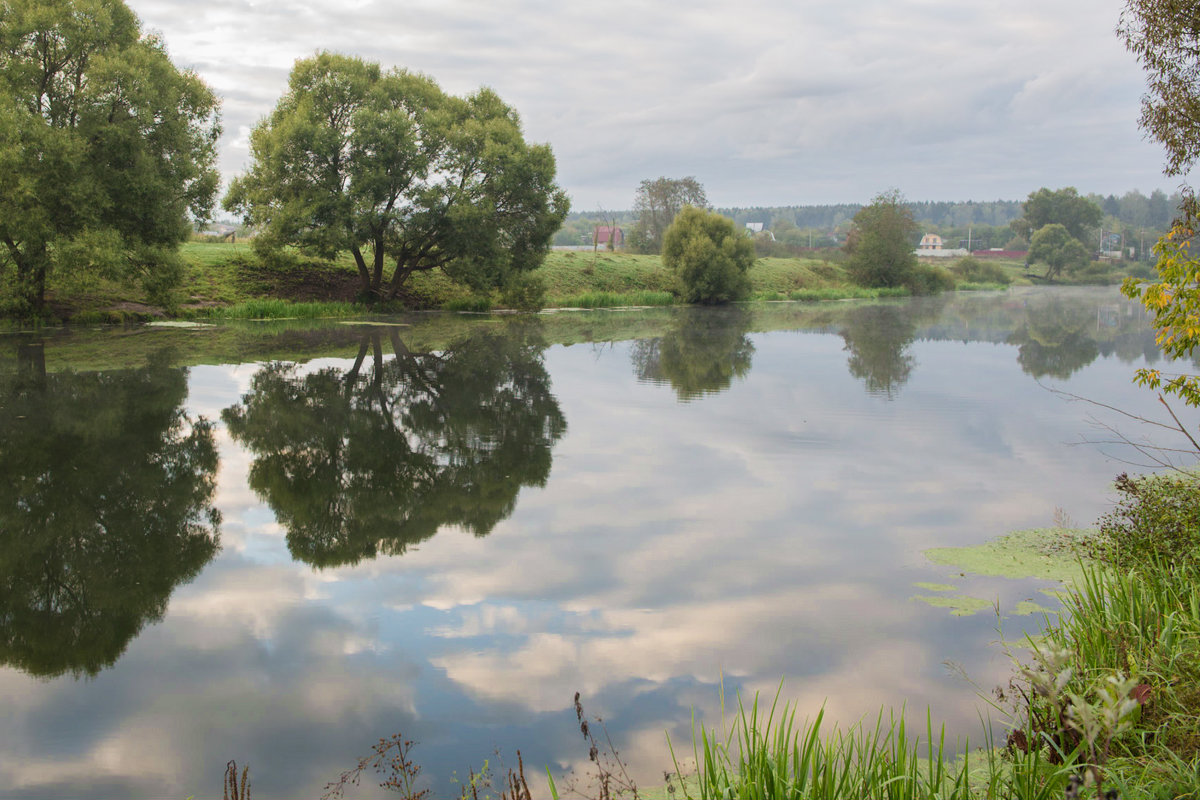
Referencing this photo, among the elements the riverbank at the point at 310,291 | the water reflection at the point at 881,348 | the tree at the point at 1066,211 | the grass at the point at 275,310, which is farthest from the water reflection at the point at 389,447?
the tree at the point at 1066,211

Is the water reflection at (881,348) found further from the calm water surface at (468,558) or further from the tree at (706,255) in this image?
the tree at (706,255)

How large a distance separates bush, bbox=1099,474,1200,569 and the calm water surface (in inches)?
32.7

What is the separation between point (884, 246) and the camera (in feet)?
255

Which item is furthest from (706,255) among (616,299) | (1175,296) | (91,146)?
(1175,296)

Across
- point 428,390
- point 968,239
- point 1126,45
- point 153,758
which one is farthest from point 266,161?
point 968,239

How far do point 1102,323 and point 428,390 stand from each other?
115 ft

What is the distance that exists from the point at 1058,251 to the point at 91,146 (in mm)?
116430

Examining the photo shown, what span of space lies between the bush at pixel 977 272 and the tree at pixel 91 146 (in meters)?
88.8

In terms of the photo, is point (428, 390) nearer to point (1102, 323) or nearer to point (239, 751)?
point (239, 751)

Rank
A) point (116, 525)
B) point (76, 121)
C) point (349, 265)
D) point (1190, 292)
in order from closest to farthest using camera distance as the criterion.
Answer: point (1190, 292) < point (116, 525) < point (76, 121) < point (349, 265)

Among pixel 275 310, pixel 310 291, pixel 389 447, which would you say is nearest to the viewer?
pixel 389 447

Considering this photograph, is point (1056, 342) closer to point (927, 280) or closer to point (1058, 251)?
point (927, 280)

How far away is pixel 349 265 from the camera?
1774 inches

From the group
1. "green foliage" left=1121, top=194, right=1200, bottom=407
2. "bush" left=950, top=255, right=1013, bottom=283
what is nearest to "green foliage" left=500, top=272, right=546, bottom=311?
"green foliage" left=1121, top=194, right=1200, bottom=407
